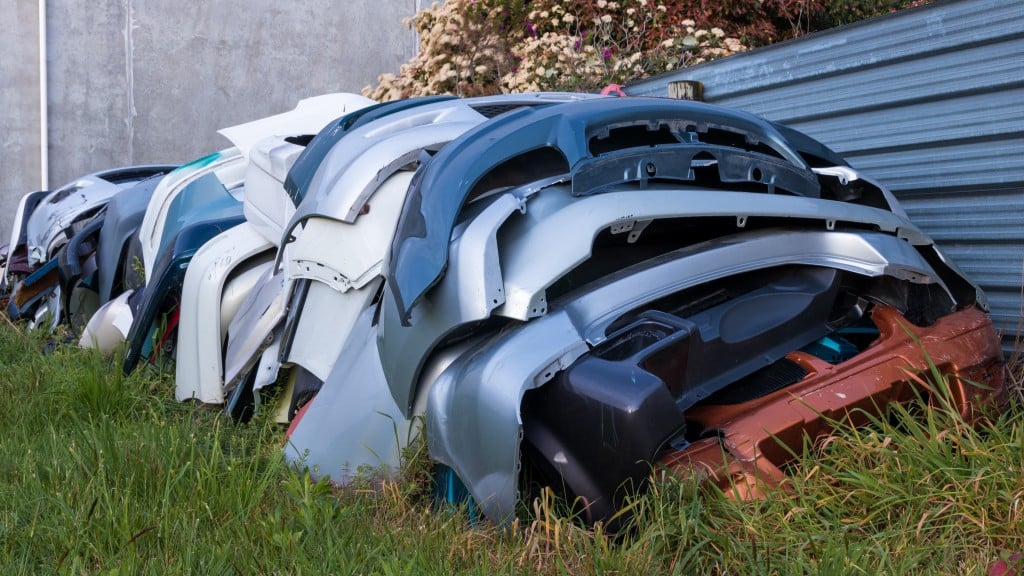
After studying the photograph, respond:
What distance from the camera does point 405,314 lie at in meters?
2.58

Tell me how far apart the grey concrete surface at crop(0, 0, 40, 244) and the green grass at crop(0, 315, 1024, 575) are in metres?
6.91

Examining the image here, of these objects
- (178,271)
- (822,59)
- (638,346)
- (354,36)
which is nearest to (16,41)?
(354,36)

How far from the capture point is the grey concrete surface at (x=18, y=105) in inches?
342

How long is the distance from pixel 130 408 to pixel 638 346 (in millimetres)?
2113

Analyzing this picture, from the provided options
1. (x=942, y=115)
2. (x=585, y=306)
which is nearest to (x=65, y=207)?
(x=585, y=306)

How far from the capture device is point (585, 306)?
2578mm

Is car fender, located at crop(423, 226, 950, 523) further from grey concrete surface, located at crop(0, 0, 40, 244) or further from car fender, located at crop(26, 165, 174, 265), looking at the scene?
grey concrete surface, located at crop(0, 0, 40, 244)

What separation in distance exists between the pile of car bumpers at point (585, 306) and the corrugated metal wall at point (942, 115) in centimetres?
54

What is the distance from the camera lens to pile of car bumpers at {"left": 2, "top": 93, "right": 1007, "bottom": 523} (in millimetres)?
2414

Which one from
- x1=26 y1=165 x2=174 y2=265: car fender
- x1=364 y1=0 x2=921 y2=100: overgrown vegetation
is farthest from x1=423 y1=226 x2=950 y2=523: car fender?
x1=26 y1=165 x2=174 y2=265: car fender

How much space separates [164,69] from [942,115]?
7.55m

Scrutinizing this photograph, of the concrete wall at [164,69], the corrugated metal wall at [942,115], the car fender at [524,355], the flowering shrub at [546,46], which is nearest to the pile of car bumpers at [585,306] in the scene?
the car fender at [524,355]

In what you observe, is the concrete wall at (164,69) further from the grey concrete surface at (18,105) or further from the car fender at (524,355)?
the car fender at (524,355)

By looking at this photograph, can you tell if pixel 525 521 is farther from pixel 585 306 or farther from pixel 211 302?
pixel 211 302
